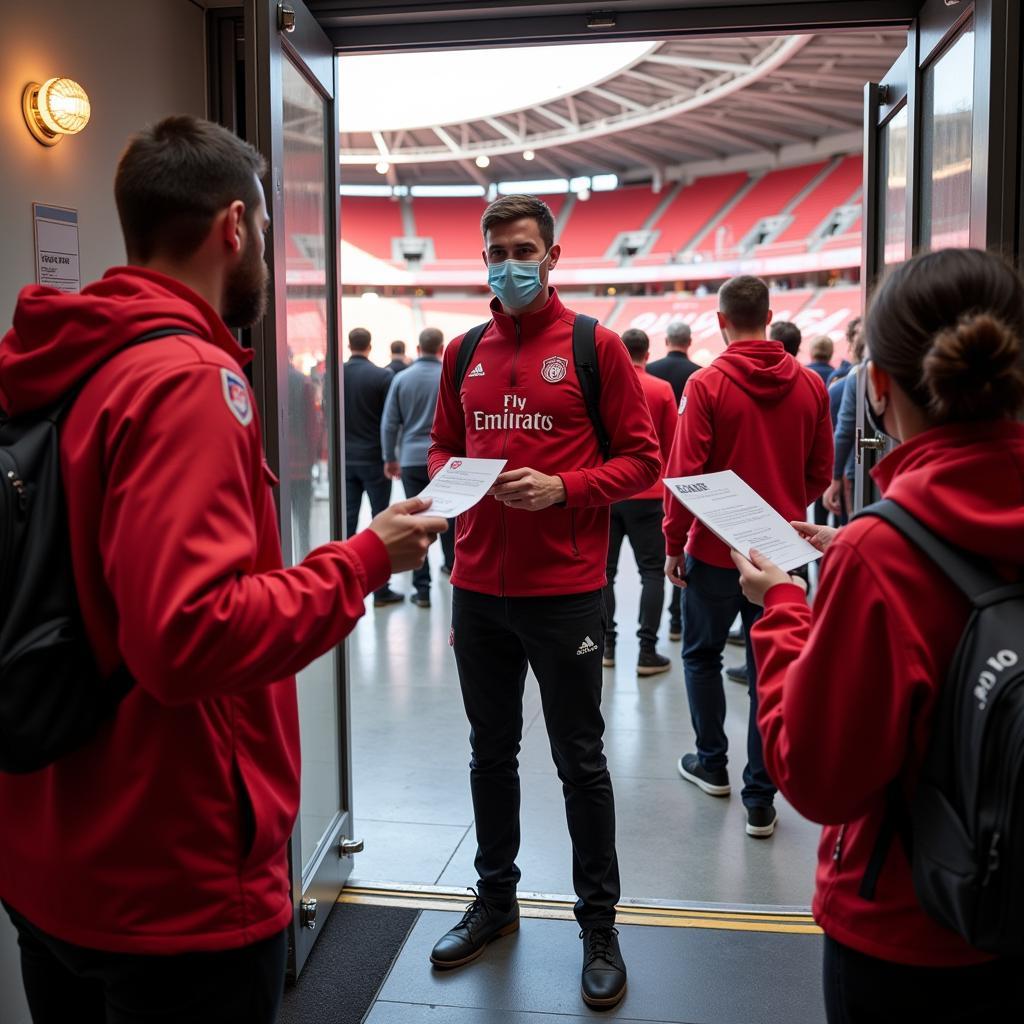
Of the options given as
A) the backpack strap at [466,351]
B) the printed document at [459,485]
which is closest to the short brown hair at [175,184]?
the printed document at [459,485]

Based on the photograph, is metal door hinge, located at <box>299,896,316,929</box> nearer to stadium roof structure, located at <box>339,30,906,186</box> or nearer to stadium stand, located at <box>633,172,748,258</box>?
stadium roof structure, located at <box>339,30,906,186</box>

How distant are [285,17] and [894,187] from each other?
83.5 inches

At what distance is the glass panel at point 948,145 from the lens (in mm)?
2543

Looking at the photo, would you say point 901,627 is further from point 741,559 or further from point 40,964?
point 40,964

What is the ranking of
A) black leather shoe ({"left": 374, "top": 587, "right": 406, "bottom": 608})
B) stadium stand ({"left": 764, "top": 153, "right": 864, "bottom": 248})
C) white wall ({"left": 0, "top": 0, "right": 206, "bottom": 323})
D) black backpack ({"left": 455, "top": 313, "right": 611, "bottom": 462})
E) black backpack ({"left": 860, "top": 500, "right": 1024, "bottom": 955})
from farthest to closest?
stadium stand ({"left": 764, "top": 153, "right": 864, "bottom": 248}) → black leather shoe ({"left": 374, "top": 587, "right": 406, "bottom": 608}) → black backpack ({"left": 455, "top": 313, "right": 611, "bottom": 462}) → white wall ({"left": 0, "top": 0, "right": 206, "bottom": 323}) → black backpack ({"left": 860, "top": 500, "right": 1024, "bottom": 955})

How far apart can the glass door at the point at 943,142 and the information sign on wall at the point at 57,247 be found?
1696mm

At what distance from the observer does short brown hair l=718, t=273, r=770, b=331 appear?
3527 mm

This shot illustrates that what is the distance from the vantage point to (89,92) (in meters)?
2.26

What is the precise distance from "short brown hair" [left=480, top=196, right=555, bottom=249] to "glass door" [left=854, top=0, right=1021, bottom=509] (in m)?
0.94

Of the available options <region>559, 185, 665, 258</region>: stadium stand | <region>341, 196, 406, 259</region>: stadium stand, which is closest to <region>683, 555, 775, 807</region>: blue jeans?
<region>559, 185, 665, 258</region>: stadium stand

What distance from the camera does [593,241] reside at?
27.7 meters

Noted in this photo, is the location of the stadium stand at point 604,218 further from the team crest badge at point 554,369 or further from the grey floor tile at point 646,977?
the grey floor tile at point 646,977

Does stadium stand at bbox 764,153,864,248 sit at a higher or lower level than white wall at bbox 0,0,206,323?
higher

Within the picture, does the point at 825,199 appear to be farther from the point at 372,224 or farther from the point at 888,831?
the point at 888,831
